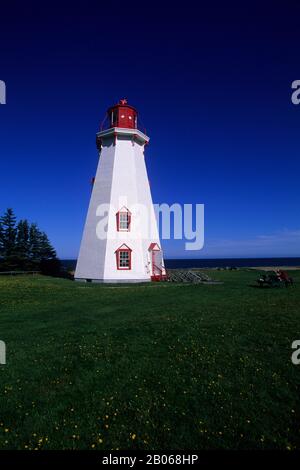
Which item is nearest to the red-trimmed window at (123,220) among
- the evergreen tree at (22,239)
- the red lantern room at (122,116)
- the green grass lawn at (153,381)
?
the red lantern room at (122,116)

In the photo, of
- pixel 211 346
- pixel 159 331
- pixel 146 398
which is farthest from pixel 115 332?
pixel 146 398

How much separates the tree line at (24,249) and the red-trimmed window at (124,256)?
65.0ft

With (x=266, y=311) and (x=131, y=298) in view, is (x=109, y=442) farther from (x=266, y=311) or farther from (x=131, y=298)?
(x=131, y=298)

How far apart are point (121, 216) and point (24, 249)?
85.3ft

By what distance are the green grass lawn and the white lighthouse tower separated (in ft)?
52.2

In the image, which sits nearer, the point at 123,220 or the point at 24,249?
the point at 123,220

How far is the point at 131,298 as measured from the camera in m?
20.6

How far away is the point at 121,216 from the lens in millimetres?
31188

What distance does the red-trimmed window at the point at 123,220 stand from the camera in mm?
31016

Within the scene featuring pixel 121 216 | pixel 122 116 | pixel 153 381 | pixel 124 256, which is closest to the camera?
pixel 153 381

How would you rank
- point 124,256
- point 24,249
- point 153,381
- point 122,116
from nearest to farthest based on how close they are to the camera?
point 153,381
point 124,256
point 122,116
point 24,249

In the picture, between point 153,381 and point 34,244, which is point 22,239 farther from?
point 153,381

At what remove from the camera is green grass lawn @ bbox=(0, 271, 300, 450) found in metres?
5.88

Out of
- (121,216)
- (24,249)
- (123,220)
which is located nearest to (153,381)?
(123,220)
